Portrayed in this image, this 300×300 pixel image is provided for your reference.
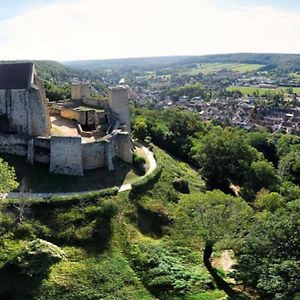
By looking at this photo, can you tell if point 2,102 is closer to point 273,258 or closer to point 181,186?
point 181,186

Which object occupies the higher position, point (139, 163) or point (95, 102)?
point (95, 102)

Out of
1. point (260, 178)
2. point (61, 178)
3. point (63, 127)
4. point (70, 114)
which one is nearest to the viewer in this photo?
point (61, 178)

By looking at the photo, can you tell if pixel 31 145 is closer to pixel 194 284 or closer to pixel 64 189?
pixel 64 189

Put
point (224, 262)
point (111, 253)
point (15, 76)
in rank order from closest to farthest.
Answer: point (111, 253)
point (224, 262)
point (15, 76)

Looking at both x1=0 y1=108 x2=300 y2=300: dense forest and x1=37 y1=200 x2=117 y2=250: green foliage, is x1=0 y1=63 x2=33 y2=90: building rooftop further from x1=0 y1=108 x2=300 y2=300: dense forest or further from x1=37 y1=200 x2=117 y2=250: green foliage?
x1=37 y1=200 x2=117 y2=250: green foliage

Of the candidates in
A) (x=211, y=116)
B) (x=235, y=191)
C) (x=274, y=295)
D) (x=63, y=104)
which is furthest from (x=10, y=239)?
(x=211, y=116)

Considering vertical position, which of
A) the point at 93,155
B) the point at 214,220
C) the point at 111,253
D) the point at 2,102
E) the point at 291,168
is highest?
the point at 2,102

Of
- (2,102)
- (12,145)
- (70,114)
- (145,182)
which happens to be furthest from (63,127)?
(145,182)

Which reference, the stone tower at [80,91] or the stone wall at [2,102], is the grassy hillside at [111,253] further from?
the stone tower at [80,91]
